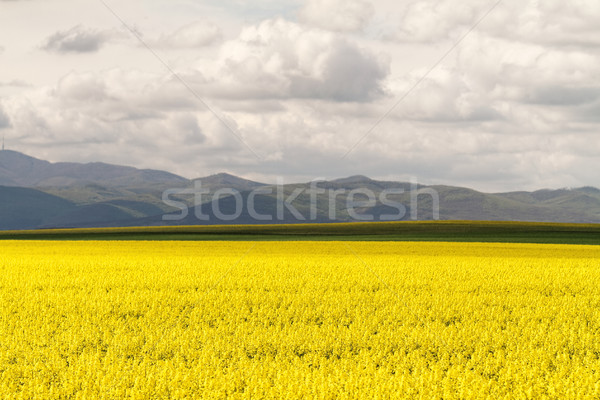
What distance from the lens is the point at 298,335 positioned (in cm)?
1420

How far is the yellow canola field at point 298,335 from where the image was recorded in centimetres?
1050

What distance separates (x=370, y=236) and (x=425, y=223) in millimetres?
13191

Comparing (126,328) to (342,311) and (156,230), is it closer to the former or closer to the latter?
(342,311)

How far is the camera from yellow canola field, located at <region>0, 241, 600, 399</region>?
10.5 m

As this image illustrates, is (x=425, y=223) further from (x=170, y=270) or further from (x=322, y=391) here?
(x=322, y=391)

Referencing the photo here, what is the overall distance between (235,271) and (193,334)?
13242 millimetres

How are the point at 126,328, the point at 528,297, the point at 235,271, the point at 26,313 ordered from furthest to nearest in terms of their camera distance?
1. the point at 235,271
2. the point at 528,297
3. the point at 26,313
4. the point at 126,328

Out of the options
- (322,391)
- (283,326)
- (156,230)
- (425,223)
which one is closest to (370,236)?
(425,223)

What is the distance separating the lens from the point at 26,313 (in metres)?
17.1

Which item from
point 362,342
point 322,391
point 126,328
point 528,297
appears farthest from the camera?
point 528,297


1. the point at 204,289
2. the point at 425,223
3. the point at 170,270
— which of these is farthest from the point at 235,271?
the point at 425,223

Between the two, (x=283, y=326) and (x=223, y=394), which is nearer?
(x=223, y=394)

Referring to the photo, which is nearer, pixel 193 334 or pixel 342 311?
pixel 193 334

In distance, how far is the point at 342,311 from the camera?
57.7ft
